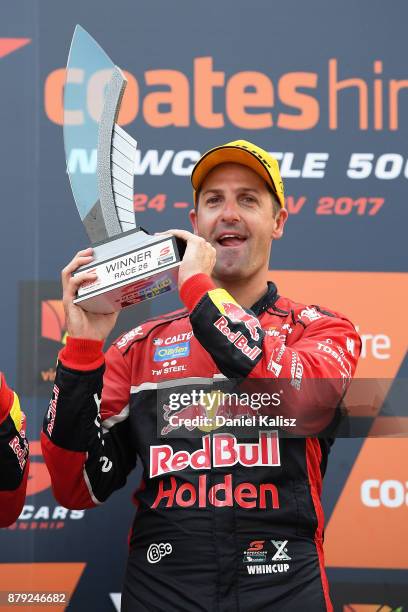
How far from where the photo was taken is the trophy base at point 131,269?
1.39 metres

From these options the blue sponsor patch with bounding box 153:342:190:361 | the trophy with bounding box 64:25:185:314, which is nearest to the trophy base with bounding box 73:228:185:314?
the trophy with bounding box 64:25:185:314

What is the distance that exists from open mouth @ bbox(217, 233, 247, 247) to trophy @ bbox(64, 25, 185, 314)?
25 centimetres

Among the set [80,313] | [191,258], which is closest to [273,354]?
[191,258]

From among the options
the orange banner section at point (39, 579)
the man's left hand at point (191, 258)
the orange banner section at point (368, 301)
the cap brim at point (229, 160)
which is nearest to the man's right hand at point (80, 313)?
the man's left hand at point (191, 258)

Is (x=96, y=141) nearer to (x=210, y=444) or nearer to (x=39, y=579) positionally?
(x=210, y=444)

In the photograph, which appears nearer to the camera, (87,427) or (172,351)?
(87,427)

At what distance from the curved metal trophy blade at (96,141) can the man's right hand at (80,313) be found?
83 millimetres

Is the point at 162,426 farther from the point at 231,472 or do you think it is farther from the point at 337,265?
the point at 337,265

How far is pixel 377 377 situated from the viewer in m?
2.05

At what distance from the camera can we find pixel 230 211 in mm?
1735

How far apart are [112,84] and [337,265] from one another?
82 cm

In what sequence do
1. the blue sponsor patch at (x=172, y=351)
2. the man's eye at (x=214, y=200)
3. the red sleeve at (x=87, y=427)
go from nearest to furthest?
the red sleeve at (x=87, y=427)
the blue sponsor patch at (x=172, y=351)
the man's eye at (x=214, y=200)

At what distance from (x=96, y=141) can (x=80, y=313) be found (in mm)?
335

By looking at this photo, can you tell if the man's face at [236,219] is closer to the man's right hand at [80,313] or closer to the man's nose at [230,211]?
the man's nose at [230,211]
